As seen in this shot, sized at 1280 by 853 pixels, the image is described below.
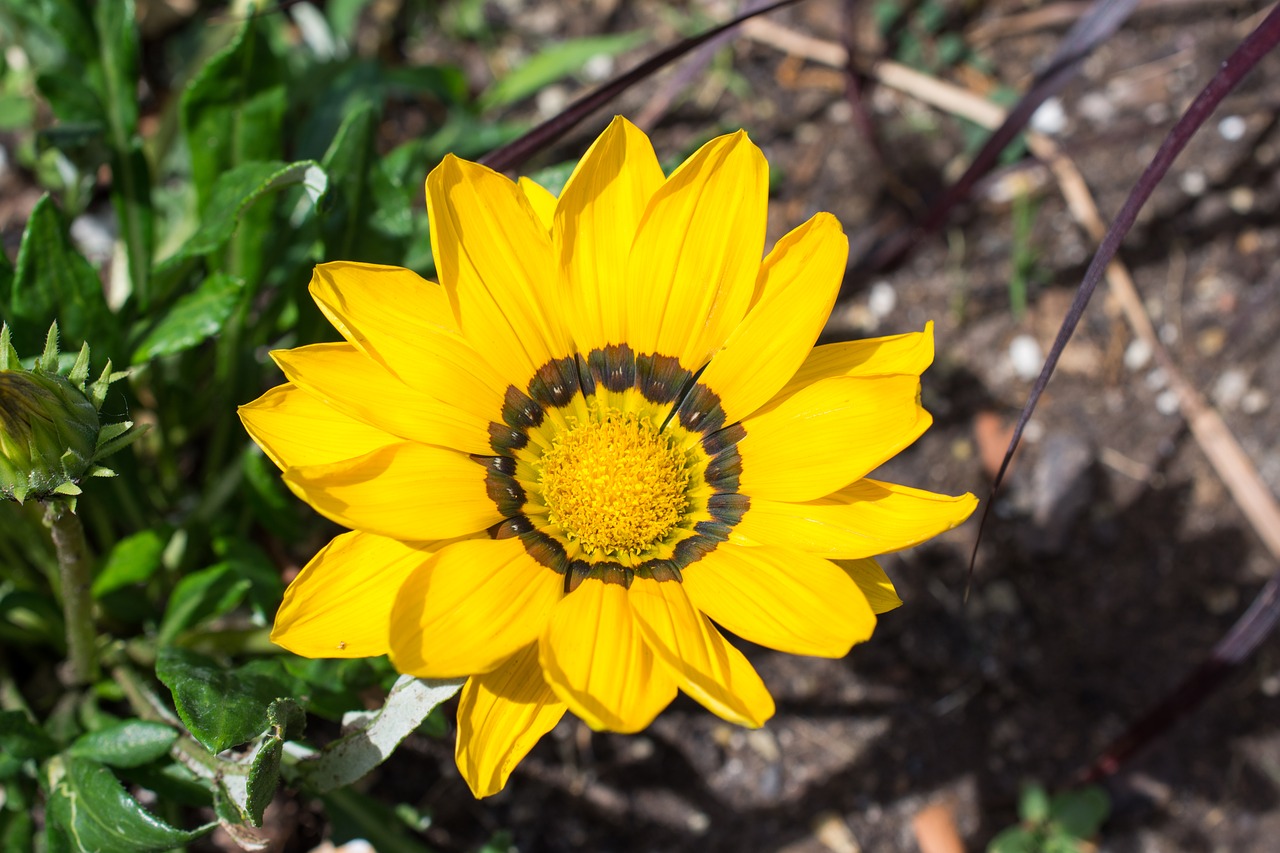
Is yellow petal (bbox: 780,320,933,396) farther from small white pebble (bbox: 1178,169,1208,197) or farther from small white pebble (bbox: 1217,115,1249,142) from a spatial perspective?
small white pebble (bbox: 1217,115,1249,142)

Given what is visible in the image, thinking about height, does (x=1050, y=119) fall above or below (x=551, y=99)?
above

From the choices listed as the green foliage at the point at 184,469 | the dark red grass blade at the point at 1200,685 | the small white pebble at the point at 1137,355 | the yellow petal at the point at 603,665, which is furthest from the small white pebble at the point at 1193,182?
the yellow petal at the point at 603,665

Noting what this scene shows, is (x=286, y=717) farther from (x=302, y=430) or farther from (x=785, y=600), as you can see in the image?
(x=785, y=600)

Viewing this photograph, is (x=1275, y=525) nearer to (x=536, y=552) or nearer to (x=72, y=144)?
(x=536, y=552)

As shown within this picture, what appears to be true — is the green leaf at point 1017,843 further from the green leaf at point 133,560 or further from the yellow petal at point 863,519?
the green leaf at point 133,560

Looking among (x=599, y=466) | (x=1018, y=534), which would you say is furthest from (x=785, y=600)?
(x=1018, y=534)
